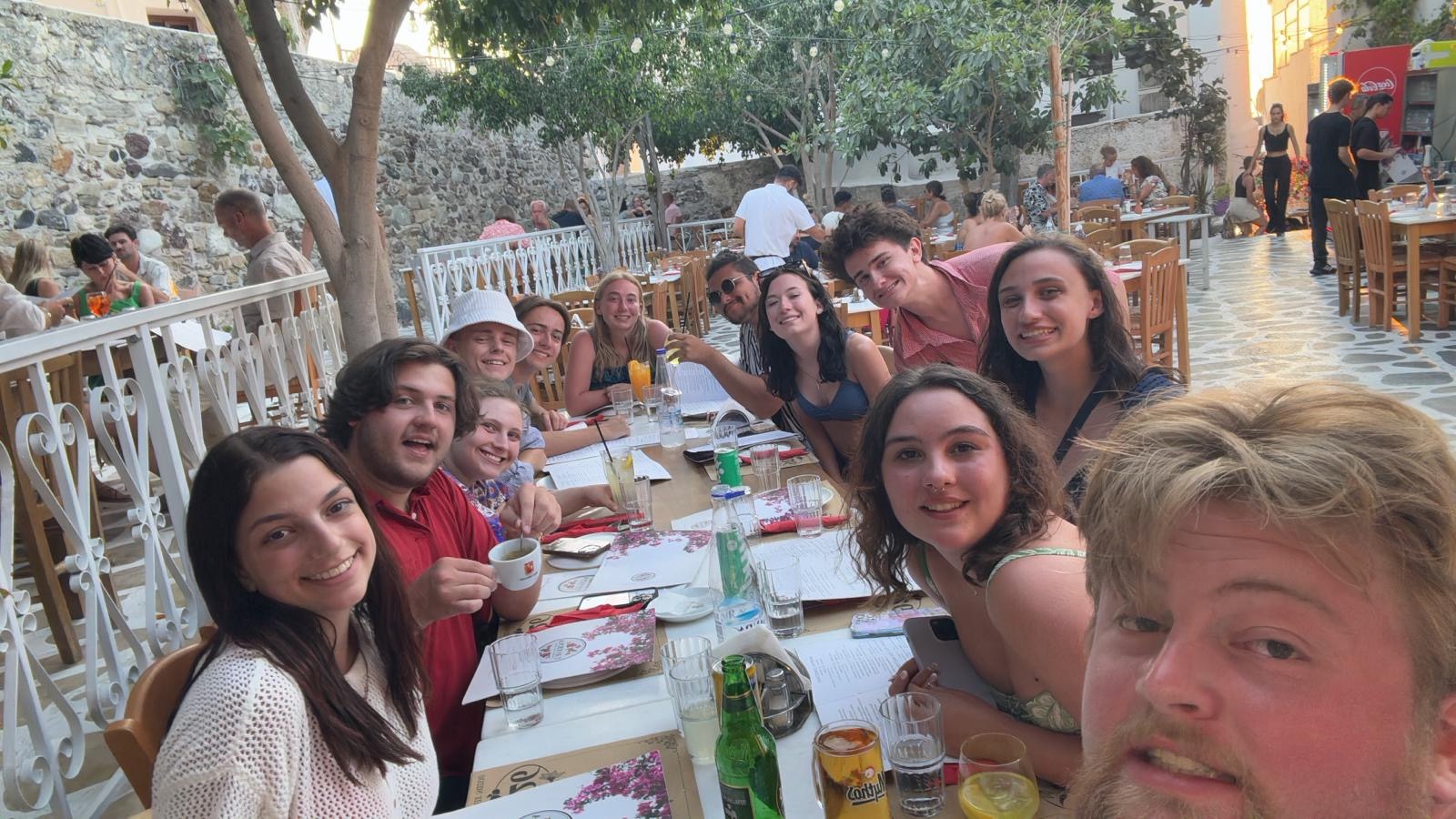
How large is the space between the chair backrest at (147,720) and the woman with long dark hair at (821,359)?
2218 millimetres

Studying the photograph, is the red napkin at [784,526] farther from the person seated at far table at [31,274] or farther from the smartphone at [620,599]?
the person seated at far table at [31,274]

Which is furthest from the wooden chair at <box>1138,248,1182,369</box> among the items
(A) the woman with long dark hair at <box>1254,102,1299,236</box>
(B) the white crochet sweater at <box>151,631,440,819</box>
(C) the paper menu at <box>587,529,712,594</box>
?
(A) the woman with long dark hair at <box>1254,102,1299,236</box>

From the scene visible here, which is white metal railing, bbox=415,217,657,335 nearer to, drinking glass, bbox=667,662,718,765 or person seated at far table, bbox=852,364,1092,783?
person seated at far table, bbox=852,364,1092,783

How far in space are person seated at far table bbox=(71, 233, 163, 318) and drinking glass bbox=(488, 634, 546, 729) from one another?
4.74 m

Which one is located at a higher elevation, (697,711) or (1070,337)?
(1070,337)

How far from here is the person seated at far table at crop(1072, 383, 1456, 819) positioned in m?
0.71

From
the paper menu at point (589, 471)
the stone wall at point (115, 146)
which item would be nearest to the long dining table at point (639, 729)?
the paper menu at point (589, 471)

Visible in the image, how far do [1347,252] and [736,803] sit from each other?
26.5ft

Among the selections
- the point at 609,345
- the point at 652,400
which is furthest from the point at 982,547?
the point at 609,345

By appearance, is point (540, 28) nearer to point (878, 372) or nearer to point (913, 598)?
point (878, 372)

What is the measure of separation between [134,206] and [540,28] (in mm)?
5629

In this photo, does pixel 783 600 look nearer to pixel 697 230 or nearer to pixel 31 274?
pixel 31 274

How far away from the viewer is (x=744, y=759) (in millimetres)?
1151

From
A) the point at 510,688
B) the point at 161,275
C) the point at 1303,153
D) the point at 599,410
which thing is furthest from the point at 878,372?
the point at 1303,153
